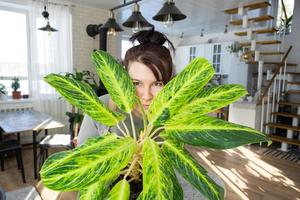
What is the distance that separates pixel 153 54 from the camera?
790 millimetres

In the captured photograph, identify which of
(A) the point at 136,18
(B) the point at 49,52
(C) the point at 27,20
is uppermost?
(C) the point at 27,20

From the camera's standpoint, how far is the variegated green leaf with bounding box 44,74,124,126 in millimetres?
376

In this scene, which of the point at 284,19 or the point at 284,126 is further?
the point at 284,19

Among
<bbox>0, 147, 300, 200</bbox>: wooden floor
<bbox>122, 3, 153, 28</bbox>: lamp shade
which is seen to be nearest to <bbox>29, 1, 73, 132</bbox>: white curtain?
<bbox>0, 147, 300, 200</bbox>: wooden floor

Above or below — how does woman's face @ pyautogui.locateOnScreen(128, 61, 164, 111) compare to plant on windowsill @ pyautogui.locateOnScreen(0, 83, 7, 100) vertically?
above

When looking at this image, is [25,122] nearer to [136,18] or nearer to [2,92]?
[2,92]

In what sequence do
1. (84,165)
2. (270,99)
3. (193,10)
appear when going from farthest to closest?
(193,10) → (270,99) → (84,165)

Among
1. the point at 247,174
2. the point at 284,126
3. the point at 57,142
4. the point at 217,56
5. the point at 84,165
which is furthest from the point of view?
the point at 217,56

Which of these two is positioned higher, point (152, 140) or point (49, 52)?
point (49, 52)

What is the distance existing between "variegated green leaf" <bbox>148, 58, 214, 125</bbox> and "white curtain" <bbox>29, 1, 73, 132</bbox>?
3925 millimetres

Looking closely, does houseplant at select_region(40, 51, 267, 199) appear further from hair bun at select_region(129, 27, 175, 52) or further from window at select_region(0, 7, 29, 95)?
window at select_region(0, 7, 29, 95)

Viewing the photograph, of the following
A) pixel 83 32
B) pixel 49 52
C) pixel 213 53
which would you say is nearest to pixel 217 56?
pixel 213 53

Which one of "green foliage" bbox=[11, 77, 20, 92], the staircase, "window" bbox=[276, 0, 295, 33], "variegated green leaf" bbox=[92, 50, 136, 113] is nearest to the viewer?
"variegated green leaf" bbox=[92, 50, 136, 113]

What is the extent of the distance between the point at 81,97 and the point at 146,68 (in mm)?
403
